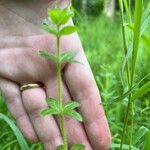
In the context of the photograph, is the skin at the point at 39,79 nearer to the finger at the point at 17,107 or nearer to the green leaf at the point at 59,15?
the finger at the point at 17,107

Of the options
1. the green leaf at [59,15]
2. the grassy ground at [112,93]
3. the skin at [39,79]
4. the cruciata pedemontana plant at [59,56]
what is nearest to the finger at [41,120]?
the skin at [39,79]

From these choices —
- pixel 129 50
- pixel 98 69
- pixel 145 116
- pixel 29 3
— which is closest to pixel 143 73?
pixel 98 69

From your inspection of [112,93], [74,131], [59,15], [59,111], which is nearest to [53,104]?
[59,111]

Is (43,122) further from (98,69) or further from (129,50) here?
(98,69)

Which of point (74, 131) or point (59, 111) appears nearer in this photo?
point (59, 111)

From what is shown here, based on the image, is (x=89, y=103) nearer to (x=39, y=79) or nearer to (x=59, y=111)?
(x=39, y=79)

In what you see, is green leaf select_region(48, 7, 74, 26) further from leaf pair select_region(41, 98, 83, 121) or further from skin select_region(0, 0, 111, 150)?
skin select_region(0, 0, 111, 150)
